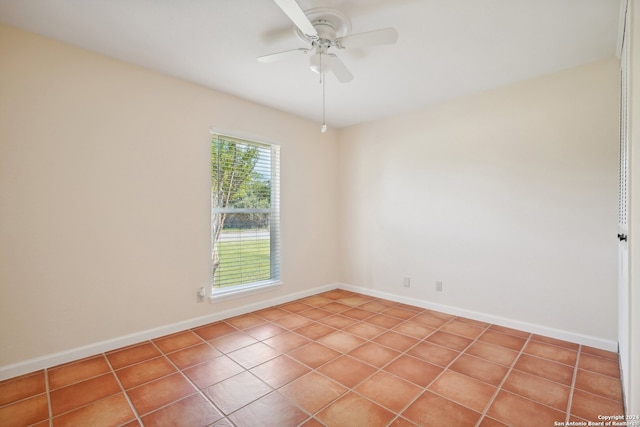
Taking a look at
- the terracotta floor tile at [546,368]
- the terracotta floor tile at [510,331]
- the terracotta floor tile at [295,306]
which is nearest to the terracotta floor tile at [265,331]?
the terracotta floor tile at [295,306]

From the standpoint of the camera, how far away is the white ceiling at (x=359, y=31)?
1938mm

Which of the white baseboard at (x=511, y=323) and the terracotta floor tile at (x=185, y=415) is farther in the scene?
the white baseboard at (x=511, y=323)

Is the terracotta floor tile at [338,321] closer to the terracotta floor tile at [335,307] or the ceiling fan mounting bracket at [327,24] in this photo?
the terracotta floor tile at [335,307]

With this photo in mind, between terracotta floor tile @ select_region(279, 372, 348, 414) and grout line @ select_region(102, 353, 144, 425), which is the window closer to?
grout line @ select_region(102, 353, 144, 425)

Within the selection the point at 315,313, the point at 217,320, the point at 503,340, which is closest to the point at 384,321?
the point at 315,313

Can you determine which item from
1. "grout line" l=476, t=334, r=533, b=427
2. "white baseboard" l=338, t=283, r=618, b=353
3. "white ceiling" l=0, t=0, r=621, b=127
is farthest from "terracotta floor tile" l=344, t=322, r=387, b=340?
"white ceiling" l=0, t=0, r=621, b=127

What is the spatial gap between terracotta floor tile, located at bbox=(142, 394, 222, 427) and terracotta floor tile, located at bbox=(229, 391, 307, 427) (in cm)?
14

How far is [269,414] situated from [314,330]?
1.31m

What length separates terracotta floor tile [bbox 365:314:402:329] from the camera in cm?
318

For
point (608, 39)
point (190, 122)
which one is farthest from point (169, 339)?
point (608, 39)

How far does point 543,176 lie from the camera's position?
9.41 ft

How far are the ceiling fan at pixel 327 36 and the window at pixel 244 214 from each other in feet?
4.93

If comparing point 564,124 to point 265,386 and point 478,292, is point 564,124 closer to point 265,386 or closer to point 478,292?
point 478,292

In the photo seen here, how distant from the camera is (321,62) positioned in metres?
2.17
